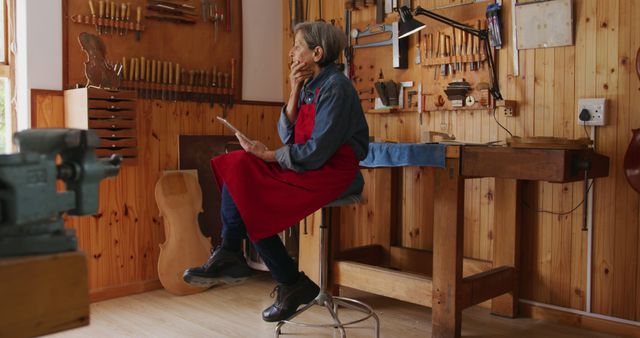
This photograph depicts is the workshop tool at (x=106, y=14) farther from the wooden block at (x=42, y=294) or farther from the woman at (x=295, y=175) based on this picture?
the wooden block at (x=42, y=294)

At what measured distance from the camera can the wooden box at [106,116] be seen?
3.35 metres

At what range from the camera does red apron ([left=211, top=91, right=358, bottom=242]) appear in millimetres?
2336

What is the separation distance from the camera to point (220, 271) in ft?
7.89

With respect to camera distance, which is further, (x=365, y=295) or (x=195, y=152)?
(x=195, y=152)

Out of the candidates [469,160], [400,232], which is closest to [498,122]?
[469,160]

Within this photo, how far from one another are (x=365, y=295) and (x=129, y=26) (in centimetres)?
220

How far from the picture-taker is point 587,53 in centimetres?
313

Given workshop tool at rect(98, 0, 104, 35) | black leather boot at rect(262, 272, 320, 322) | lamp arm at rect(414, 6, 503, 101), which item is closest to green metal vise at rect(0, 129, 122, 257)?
black leather boot at rect(262, 272, 320, 322)

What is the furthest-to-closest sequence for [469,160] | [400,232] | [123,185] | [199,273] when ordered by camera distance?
[400,232] → [123,185] → [469,160] → [199,273]

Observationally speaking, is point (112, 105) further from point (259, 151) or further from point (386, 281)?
point (386, 281)

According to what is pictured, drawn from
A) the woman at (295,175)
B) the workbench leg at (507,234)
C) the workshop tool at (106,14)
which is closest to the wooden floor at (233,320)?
the workbench leg at (507,234)

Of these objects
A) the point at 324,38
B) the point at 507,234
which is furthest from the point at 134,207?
the point at 507,234

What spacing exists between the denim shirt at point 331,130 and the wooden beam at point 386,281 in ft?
2.85

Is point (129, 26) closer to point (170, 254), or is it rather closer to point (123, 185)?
point (123, 185)
